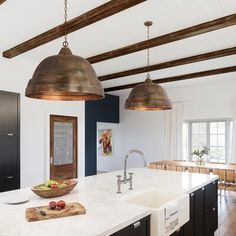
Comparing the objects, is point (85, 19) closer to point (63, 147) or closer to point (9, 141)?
point (9, 141)

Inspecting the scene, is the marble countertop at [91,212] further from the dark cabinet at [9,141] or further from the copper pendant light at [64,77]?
the dark cabinet at [9,141]

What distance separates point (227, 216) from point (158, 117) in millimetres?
4332

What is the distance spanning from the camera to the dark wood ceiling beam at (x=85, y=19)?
2916 mm

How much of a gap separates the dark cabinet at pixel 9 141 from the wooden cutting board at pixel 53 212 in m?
2.65

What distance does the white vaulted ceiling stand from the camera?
3098mm

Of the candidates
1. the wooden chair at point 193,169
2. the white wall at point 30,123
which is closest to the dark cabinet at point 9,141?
the white wall at point 30,123

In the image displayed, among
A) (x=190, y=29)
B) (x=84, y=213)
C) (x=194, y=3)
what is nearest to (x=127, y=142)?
(x=190, y=29)

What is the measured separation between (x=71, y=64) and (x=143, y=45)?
2.70m

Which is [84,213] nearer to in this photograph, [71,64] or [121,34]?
[71,64]

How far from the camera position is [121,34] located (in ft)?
13.1

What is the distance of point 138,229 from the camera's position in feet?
6.48

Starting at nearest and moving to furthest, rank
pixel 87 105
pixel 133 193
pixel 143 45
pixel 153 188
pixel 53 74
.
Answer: pixel 53 74 < pixel 133 193 < pixel 153 188 < pixel 143 45 < pixel 87 105

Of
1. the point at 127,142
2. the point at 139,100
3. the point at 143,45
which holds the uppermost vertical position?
the point at 143,45

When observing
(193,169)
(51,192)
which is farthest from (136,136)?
(51,192)
